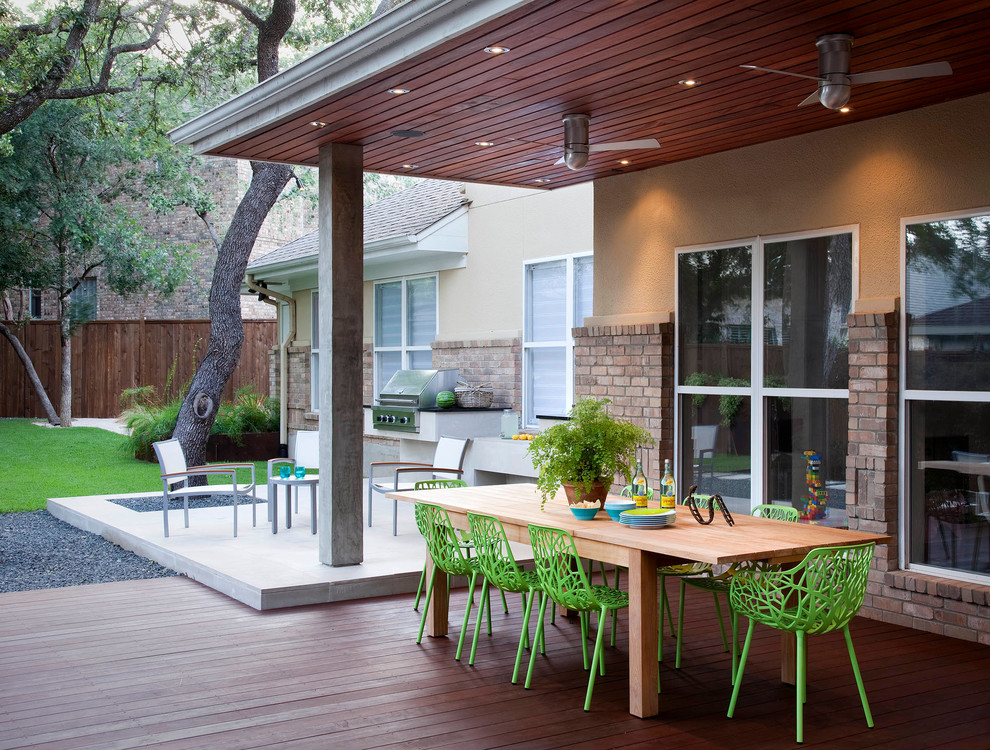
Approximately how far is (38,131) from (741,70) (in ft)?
58.1

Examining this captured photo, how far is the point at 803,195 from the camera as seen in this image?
6.82 meters

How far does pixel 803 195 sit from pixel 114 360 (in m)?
17.8

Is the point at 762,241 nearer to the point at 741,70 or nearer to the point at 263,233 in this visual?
the point at 741,70

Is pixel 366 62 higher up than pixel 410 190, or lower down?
lower down

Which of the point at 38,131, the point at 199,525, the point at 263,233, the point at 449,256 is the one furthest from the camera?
the point at 263,233

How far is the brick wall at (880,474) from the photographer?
238 inches

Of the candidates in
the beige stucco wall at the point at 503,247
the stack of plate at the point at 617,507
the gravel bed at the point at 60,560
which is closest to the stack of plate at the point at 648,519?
the stack of plate at the point at 617,507

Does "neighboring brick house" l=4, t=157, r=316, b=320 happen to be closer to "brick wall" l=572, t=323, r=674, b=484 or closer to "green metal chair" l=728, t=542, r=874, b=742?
"brick wall" l=572, t=323, r=674, b=484

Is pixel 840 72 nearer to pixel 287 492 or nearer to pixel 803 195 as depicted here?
pixel 803 195

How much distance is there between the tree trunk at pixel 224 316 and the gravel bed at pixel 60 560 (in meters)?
2.10

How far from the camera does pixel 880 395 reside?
6.20m

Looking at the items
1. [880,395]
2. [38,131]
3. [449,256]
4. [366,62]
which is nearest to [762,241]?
[880,395]

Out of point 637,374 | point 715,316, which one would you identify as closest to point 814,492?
point 715,316

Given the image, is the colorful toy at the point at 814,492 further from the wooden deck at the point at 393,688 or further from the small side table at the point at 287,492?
the small side table at the point at 287,492
